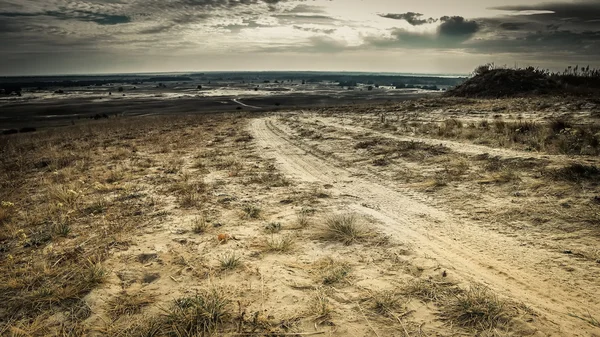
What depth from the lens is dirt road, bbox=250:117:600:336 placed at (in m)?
3.32

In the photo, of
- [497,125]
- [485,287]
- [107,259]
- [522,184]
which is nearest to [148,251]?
[107,259]

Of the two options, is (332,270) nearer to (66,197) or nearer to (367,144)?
(66,197)

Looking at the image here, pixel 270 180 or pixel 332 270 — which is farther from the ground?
pixel 270 180

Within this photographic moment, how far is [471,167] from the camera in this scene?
8195 mm

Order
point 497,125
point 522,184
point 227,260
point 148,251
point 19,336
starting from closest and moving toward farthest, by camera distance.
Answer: point 19,336 → point 227,260 → point 148,251 → point 522,184 → point 497,125

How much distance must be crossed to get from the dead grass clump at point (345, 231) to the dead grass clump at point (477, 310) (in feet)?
5.82

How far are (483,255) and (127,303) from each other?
4683 millimetres

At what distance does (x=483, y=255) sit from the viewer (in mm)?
4449

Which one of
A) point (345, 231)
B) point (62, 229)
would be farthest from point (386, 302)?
point (62, 229)

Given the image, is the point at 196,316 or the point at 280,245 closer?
the point at 196,316

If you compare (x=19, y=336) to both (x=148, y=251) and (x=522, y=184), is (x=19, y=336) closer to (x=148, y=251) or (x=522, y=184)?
(x=148, y=251)

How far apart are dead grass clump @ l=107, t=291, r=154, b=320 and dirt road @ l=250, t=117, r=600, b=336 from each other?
12.1ft

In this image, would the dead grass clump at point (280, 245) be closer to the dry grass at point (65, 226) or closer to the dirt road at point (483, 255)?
the dirt road at point (483, 255)

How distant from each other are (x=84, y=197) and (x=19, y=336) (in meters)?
5.13
